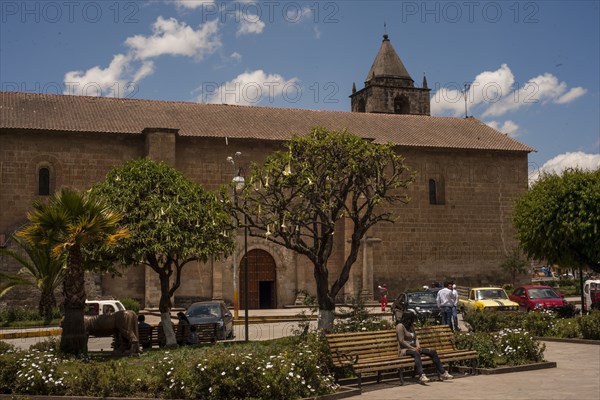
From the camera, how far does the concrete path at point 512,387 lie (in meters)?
11.1

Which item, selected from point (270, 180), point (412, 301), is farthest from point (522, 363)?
point (412, 301)

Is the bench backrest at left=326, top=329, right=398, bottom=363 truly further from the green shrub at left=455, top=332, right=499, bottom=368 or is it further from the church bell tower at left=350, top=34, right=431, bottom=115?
the church bell tower at left=350, top=34, right=431, bottom=115

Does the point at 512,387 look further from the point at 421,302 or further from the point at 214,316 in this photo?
the point at 421,302

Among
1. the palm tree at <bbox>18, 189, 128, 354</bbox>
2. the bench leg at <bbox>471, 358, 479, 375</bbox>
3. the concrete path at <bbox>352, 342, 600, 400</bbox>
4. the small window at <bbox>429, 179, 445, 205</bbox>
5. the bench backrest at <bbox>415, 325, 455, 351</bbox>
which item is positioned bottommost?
the concrete path at <bbox>352, 342, 600, 400</bbox>

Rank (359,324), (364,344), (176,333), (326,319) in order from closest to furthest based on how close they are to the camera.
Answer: (364,344) → (359,324) → (326,319) → (176,333)

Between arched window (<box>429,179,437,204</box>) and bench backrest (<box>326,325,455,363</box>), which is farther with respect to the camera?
arched window (<box>429,179,437,204</box>)

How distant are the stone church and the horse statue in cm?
1524

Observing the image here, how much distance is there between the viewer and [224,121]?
3666 centimetres

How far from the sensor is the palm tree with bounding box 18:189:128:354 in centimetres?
1512

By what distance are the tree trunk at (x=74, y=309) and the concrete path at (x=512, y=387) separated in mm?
6310

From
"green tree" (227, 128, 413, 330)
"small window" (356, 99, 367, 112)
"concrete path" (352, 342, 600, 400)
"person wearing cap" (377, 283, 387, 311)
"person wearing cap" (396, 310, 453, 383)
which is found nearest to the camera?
"concrete path" (352, 342, 600, 400)

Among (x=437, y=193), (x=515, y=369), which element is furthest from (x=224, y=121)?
(x=515, y=369)

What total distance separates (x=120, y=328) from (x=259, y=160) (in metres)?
20.0

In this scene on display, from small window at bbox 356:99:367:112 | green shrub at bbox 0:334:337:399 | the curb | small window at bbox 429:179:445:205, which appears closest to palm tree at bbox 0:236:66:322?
green shrub at bbox 0:334:337:399
